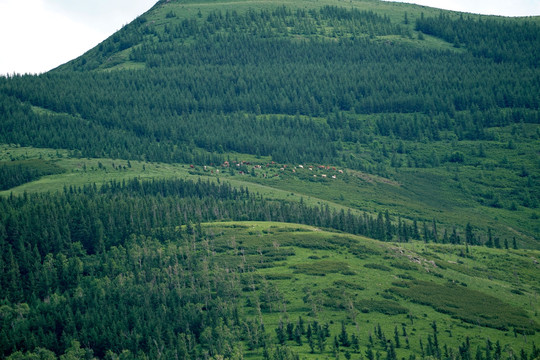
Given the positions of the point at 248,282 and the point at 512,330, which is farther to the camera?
the point at 248,282

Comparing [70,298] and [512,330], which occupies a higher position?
[70,298]

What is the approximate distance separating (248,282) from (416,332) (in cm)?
4470

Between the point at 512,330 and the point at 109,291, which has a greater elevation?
the point at 109,291

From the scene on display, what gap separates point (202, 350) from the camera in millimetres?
157125

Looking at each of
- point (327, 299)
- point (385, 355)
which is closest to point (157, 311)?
point (327, 299)

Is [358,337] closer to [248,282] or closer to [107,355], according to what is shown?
[248,282]

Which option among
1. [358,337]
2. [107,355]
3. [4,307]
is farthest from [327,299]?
[4,307]

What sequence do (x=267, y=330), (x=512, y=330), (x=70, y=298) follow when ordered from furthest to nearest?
(x=70, y=298) < (x=512, y=330) < (x=267, y=330)

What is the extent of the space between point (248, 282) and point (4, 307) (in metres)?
60.0

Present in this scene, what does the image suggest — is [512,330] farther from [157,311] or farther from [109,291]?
[109,291]

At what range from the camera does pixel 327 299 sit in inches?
7067

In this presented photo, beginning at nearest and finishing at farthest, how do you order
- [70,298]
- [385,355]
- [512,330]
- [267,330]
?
1. [385,355]
2. [267,330]
3. [512,330]
4. [70,298]

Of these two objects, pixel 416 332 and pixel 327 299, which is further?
pixel 327 299

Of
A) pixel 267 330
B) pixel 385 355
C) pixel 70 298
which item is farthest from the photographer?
pixel 70 298
